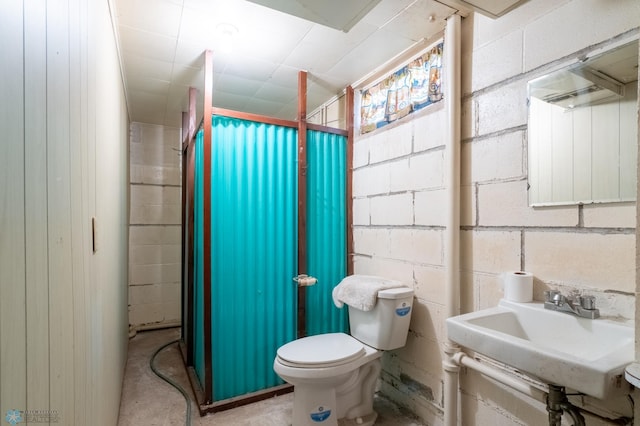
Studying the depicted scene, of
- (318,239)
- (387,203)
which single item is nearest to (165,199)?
(318,239)

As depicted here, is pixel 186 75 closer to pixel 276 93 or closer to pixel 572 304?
pixel 276 93

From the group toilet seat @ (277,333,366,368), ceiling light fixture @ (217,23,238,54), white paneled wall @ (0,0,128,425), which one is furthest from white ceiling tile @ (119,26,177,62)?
toilet seat @ (277,333,366,368)

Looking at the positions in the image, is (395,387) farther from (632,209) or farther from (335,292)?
(632,209)

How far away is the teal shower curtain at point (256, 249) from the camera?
2.01m

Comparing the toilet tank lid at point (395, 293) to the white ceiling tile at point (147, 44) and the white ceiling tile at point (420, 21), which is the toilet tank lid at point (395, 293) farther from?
the white ceiling tile at point (147, 44)

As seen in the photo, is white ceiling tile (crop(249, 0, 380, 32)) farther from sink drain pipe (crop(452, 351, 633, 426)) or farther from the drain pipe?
sink drain pipe (crop(452, 351, 633, 426))

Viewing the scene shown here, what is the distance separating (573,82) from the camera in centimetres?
124

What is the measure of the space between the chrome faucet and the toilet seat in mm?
977

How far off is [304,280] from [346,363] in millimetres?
669

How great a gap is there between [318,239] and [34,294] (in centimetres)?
187

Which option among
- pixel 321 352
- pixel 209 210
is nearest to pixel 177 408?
pixel 321 352

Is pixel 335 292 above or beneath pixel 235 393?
above

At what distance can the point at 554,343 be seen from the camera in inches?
46.3

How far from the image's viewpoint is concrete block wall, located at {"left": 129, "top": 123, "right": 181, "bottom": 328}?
3.33 m
